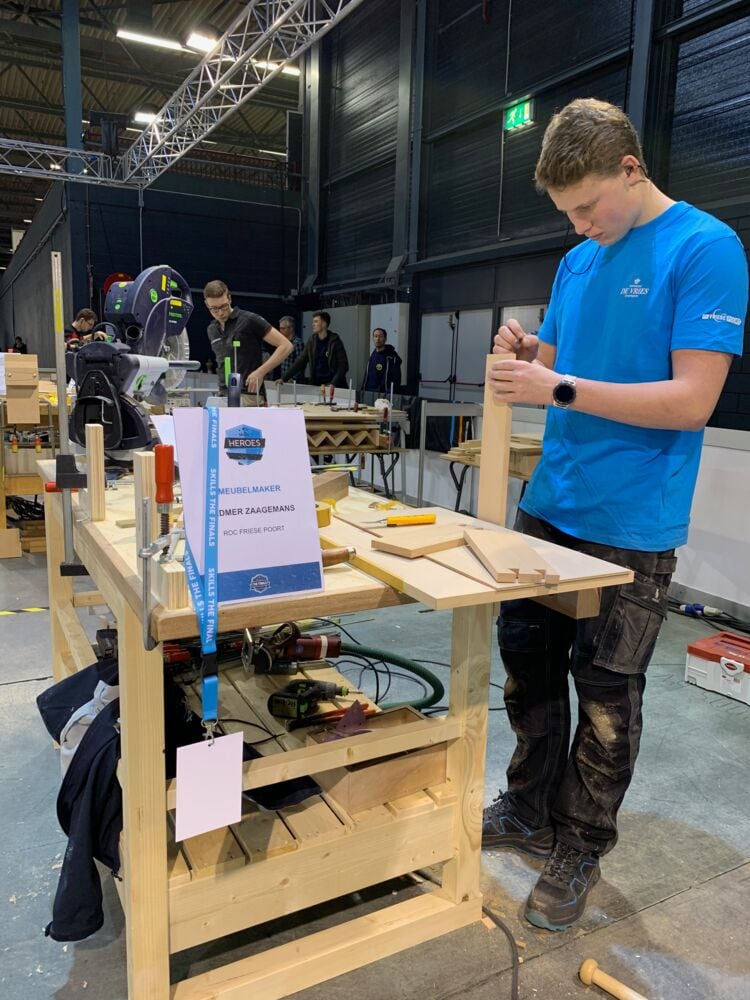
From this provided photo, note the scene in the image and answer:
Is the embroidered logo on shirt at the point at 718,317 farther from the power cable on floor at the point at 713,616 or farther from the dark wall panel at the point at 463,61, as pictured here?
the dark wall panel at the point at 463,61

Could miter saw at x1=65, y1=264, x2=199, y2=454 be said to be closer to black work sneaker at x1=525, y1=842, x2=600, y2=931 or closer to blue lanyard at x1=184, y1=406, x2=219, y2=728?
blue lanyard at x1=184, y1=406, x2=219, y2=728

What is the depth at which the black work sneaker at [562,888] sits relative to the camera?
1.61 m

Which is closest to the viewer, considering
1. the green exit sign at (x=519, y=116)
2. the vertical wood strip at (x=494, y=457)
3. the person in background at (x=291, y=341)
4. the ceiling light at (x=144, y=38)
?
the vertical wood strip at (x=494, y=457)

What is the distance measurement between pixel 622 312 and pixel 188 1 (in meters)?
11.1

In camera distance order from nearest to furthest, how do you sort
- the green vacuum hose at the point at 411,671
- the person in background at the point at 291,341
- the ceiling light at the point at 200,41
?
the green vacuum hose at the point at 411,671 < the ceiling light at the point at 200,41 < the person in background at the point at 291,341

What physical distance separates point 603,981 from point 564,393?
1145 mm

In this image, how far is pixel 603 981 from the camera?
4.71 ft

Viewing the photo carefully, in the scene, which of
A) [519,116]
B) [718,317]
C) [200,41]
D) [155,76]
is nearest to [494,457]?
[718,317]

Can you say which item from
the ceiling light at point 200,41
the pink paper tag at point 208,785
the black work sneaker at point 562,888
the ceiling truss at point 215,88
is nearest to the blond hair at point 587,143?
the pink paper tag at point 208,785

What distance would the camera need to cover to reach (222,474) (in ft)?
3.53

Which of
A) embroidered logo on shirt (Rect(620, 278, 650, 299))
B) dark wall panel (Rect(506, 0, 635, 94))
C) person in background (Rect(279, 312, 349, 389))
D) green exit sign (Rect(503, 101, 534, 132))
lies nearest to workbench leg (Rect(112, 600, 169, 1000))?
embroidered logo on shirt (Rect(620, 278, 650, 299))

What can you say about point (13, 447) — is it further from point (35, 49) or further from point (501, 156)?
point (35, 49)

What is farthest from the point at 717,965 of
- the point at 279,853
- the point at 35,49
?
the point at 35,49

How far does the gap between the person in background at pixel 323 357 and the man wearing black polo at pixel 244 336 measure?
2575 mm
